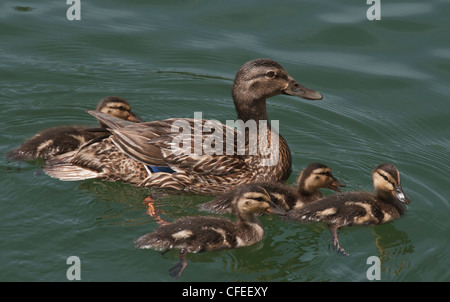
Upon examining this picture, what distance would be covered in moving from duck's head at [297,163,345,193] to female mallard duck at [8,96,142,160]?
184 cm

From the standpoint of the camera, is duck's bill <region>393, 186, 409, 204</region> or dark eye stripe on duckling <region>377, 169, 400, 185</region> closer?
duck's bill <region>393, 186, 409, 204</region>

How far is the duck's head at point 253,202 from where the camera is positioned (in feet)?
19.3

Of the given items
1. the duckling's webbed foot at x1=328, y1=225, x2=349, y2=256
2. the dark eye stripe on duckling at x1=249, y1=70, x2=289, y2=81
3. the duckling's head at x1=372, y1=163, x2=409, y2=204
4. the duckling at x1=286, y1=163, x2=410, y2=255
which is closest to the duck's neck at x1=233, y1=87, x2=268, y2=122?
the dark eye stripe on duckling at x1=249, y1=70, x2=289, y2=81

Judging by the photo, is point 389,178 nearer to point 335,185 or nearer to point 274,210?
point 335,185

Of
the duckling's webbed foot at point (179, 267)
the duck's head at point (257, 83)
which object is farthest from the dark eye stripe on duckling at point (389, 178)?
the duckling's webbed foot at point (179, 267)

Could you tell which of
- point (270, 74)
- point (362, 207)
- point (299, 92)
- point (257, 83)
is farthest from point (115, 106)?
point (362, 207)

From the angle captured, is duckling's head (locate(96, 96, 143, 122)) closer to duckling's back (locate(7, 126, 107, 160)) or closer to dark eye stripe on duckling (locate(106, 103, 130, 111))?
dark eye stripe on duckling (locate(106, 103, 130, 111))

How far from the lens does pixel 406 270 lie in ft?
18.6

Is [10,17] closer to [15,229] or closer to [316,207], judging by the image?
[15,229]

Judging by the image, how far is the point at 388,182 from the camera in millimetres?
6262

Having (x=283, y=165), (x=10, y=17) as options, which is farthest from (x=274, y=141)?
(x=10, y=17)

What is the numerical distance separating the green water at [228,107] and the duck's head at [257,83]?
775 mm

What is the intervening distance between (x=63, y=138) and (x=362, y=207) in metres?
2.79

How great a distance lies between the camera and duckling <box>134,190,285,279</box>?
222 inches
